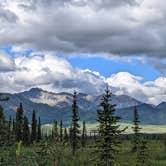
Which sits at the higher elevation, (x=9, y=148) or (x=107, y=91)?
(x=107, y=91)

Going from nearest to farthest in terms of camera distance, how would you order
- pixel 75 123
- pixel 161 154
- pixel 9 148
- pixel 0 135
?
pixel 0 135 → pixel 9 148 → pixel 75 123 → pixel 161 154

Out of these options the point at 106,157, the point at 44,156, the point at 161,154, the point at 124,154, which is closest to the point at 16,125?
the point at 124,154

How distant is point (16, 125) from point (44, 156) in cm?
7832

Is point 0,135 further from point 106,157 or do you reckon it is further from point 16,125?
point 16,125

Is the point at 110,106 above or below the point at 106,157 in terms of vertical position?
above

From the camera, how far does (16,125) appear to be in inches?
6014

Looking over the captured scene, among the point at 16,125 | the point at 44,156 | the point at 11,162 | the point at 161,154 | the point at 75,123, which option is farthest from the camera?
the point at 16,125

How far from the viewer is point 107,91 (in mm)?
44219

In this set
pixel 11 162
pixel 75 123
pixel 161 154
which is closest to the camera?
pixel 11 162

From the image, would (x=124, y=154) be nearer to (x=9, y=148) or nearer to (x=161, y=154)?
(x=161, y=154)

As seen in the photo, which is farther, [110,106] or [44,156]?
[44,156]

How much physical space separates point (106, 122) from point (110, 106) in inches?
62.3

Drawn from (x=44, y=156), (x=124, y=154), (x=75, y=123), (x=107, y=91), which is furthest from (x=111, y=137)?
(x=124, y=154)

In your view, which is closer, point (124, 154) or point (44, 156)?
point (44, 156)
